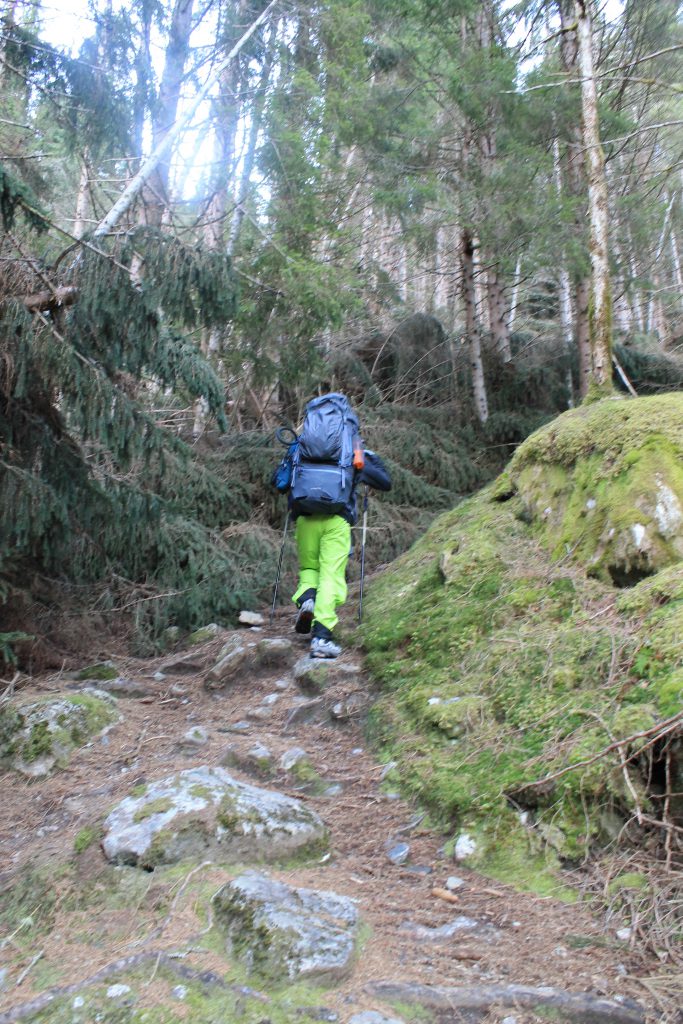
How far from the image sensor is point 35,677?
20.6 ft

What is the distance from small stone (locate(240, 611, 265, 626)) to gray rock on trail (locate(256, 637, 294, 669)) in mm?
1248

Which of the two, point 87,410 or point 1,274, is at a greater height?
point 1,274

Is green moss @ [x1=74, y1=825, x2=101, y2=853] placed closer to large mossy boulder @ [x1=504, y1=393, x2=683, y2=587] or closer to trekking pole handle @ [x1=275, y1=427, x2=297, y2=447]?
large mossy boulder @ [x1=504, y1=393, x2=683, y2=587]

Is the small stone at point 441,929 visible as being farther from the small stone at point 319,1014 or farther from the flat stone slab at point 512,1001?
the small stone at point 319,1014

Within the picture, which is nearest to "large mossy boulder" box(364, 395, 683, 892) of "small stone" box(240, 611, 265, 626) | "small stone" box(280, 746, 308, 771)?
"small stone" box(280, 746, 308, 771)

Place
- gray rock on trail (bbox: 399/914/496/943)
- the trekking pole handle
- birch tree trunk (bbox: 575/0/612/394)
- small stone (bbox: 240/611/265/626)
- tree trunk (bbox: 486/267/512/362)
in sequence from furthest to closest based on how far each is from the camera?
tree trunk (bbox: 486/267/512/362) → small stone (bbox: 240/611/265/626) → the trekking pole handle → birch tree trunk (bbox: 575/0/612/394) → gray rock on trail (bbox: 399/914/496/943)

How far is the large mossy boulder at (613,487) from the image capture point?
14.9ft

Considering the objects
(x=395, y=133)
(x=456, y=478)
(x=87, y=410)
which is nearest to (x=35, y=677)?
(x=87, y=410)

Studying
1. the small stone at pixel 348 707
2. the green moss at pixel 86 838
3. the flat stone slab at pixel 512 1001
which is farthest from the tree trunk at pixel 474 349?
the flat stone slab at pixel 512 1001

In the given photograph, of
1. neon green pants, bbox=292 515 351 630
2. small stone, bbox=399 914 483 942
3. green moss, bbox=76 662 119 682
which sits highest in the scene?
neon green pants, bbox=292 515 351 630

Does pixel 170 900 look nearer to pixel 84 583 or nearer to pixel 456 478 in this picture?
pixel 84 583

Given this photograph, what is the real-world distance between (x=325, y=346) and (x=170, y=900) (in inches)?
426

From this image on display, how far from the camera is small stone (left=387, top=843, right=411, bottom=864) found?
3568 millimetres

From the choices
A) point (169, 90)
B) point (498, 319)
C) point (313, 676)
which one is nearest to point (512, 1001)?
point (313, 676)
